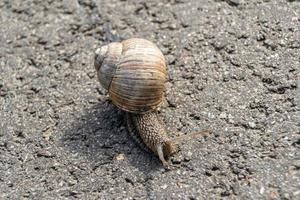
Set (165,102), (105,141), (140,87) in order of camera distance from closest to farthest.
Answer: (140,87) < (105,141) < (165,102)

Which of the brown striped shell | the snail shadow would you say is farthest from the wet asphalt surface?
the brown striped shell

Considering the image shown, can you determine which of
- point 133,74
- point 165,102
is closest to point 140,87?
point 133,74

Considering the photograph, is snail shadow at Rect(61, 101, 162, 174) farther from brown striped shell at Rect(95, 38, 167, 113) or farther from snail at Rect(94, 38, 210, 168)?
brown striped shell at Rect(95, 38, 167, 113)

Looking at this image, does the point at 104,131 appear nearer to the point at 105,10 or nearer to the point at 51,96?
the point at 51,96

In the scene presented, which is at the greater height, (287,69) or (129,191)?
(287,69)

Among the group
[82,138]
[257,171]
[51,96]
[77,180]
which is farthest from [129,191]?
[51,96]

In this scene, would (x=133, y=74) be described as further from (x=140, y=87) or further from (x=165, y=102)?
(x=165, y=102)

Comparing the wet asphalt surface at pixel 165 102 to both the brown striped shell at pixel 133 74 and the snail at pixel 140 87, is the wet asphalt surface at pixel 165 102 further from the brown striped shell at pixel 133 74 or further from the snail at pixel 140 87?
the brown striped shell at pixel 133 74

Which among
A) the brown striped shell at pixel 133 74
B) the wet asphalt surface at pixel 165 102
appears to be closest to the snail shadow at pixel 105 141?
the wet asphalt surface at pixel 165 102
